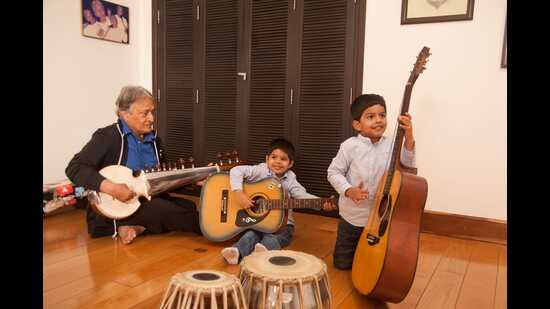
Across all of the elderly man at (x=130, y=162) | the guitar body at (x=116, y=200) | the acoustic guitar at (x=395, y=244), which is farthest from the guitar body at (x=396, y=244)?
the guitar body at (x=116, y=200)

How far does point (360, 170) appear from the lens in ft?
6.48

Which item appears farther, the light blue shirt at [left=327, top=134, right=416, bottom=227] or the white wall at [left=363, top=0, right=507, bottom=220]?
the white wall at [left=363, top=0, right=507, bottom=220]

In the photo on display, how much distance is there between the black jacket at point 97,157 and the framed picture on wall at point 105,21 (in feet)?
4.24

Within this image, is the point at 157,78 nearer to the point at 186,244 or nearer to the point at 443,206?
the point at 186,244

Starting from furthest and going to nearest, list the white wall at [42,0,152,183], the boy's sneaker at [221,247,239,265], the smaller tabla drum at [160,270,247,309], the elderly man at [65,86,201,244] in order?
the white wall at [42,0,152,183], the elderly man at [65,86,201,244], the boy's sneaker at [221,247,239,265], the smaller tabla drum at [160,270,247,309]

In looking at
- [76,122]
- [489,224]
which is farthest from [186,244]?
[489,224]

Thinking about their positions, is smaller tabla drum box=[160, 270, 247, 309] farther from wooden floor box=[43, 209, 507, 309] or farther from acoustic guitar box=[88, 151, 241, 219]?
acoustic guitar box=[88, 151, 241, 219]

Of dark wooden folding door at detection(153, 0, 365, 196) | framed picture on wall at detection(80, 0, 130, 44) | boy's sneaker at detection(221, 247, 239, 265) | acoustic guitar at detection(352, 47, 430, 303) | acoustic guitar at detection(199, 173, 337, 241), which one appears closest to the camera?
acoustic guitar at detection(352, 47, 430, 303)

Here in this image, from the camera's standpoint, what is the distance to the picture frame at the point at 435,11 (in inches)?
93.7

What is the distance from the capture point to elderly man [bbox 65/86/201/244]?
7.56 ft

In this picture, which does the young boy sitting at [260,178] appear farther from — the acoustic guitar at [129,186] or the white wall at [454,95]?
the white wall at [454,95]

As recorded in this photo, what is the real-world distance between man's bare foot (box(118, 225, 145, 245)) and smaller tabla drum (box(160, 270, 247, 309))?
1245 mm

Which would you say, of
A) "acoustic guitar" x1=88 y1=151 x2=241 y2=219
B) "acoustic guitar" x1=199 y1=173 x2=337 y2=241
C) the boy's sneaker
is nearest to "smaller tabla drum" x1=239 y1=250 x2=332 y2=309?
the boy's sneaker
